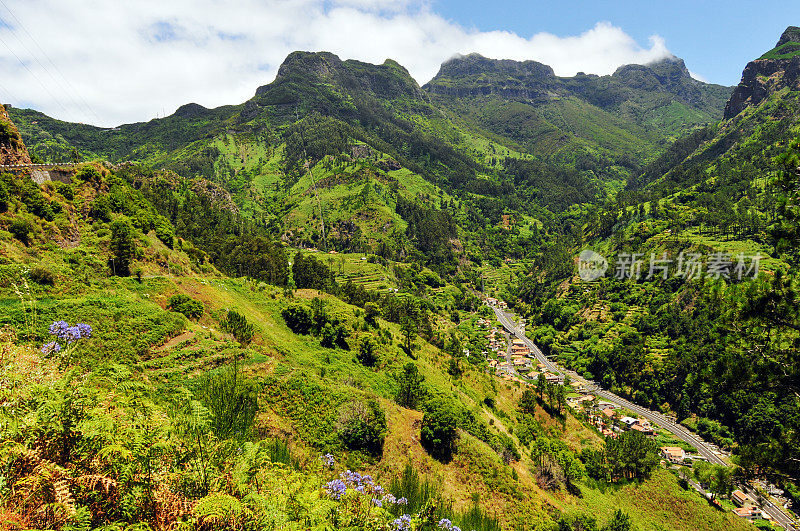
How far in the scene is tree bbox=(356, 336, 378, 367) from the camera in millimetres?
51906

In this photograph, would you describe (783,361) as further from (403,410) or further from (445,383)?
(445,383)

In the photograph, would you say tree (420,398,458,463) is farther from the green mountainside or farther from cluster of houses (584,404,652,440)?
cluster of houses (584,404,652,440)

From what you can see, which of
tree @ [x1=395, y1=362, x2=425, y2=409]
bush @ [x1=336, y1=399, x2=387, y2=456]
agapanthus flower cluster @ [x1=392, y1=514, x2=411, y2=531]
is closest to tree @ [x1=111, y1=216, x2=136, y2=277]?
bush @ [x1=336, y1=399, x2=387, y2=456]

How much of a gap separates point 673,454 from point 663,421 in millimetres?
21455

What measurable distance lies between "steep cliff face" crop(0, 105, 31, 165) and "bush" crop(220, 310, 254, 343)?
37.9 m

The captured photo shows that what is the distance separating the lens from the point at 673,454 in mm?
78125

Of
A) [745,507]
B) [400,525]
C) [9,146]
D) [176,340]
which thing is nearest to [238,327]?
[176,340]

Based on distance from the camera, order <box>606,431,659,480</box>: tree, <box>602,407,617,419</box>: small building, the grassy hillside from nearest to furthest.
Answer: the grassy hillside < <box>606,431,659,480</box>: tree < <box>602,407,617,419</box>: small building

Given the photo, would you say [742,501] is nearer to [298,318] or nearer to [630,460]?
[630,460]

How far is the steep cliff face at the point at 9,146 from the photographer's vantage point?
150 ft

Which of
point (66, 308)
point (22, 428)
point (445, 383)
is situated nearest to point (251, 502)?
point (22, 428)

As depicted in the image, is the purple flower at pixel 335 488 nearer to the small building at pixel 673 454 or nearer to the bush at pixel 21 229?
the bush at pixel 21 229

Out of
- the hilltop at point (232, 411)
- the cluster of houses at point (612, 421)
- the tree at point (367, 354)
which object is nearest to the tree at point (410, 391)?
the hilltop at point (232, 411)

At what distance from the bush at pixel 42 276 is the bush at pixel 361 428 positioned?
2535 cm
